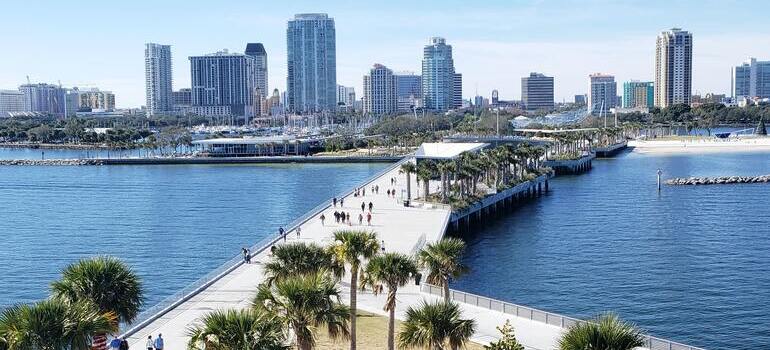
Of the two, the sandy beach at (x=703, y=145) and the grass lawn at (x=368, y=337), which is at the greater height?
the sandy beach at (x=703, y=145)

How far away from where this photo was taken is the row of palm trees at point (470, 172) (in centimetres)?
7306

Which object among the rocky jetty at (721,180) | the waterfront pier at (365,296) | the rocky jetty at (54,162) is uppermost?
the waterfront pier at (365,296)

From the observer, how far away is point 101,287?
2416 cm

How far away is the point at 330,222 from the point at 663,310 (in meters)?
→ 26.0

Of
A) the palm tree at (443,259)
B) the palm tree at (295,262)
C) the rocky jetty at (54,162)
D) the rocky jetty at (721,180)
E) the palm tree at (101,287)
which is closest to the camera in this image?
the palm tree at (101,287)

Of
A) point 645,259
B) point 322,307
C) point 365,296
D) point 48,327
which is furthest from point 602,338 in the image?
point 645,259

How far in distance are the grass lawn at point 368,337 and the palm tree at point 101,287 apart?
7.35 metres

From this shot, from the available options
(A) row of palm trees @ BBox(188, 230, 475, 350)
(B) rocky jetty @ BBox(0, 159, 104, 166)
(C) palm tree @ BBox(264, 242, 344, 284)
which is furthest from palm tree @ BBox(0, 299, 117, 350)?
(B) rocky jetty @ BBox(0, 159, 104, 166)

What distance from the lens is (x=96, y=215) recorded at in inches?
3100

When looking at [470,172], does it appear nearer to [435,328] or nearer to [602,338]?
[435,328]

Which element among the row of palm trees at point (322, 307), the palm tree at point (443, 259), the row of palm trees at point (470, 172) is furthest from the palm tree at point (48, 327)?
the row of palm trees at point (470, 172)

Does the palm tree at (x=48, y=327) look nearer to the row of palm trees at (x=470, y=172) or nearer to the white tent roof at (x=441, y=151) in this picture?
the row of palm trees at (x=470, y=172)

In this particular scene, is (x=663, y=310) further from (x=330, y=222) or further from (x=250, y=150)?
(x=250, y=150)

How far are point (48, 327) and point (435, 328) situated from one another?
29.7 ft
